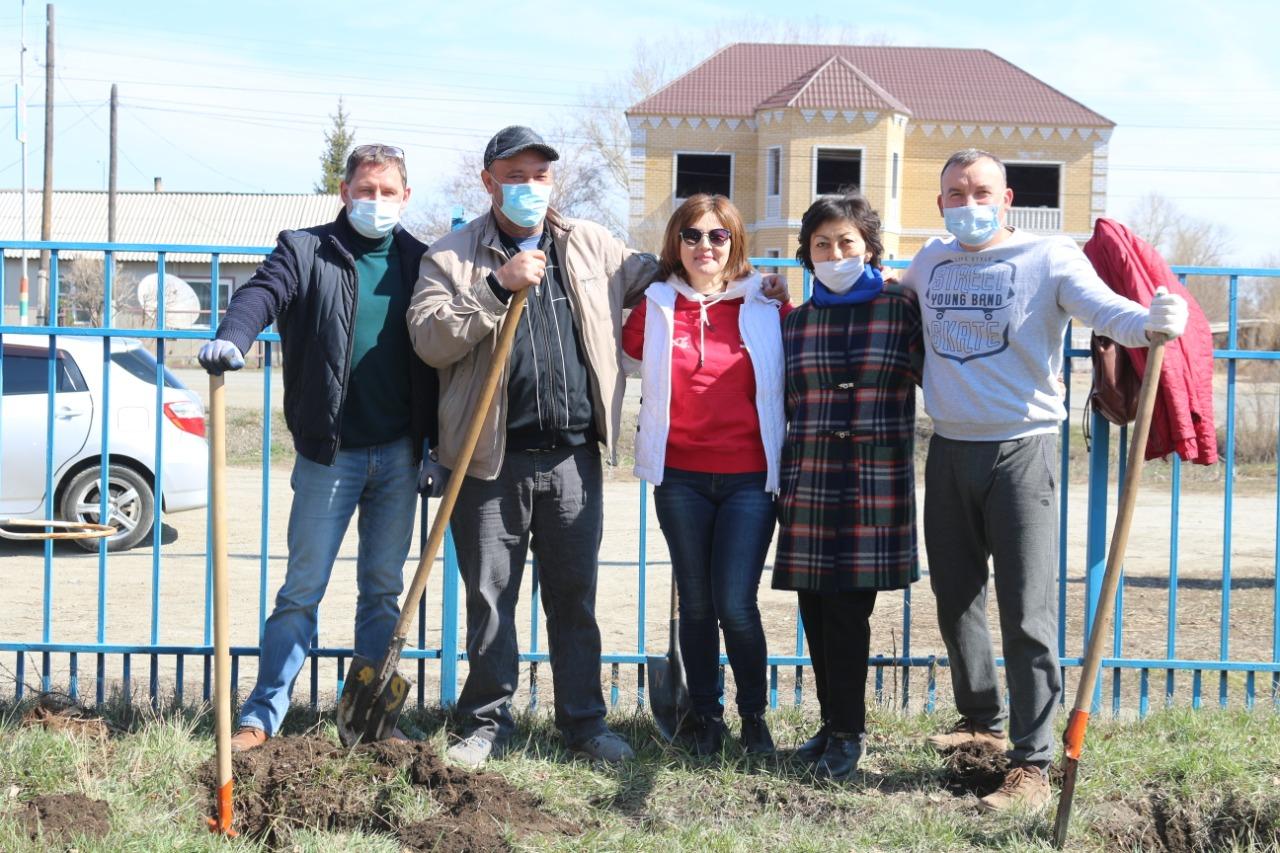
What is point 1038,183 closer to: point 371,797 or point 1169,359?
point 1169,359

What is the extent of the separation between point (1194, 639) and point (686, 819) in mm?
3738

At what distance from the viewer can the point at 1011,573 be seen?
12.9 ft

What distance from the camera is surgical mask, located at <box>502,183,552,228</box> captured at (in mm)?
4051

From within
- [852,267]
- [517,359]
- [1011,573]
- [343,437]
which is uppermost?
[852,267]

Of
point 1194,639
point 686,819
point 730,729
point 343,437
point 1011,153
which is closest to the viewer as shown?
point 686,819

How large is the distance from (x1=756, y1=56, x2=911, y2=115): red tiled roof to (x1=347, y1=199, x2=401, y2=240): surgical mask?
33952mm

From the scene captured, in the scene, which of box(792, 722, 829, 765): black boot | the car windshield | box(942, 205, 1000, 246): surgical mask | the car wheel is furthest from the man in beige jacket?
the car wheel

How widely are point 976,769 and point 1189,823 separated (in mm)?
627

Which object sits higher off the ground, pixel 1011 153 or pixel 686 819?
pixel 1011 153

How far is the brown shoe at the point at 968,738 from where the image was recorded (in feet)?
14.0

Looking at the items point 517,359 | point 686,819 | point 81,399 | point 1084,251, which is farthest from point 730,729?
point 81,399

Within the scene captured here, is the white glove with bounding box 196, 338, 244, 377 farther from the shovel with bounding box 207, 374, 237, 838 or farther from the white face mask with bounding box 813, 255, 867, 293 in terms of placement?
the white face mask with bounding box 813, 255, 867, 293

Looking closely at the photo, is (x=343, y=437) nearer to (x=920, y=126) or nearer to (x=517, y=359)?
(x=517, y=359)

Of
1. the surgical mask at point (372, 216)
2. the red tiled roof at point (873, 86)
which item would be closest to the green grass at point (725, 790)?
the surgical mask at point (372, 216)
